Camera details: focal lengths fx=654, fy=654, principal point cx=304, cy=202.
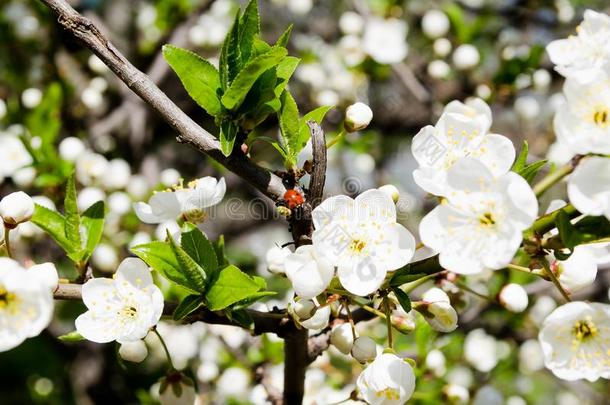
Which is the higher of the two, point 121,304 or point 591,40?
point 591,40

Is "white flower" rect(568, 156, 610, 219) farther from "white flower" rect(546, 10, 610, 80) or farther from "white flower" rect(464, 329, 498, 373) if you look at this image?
"white flower" rect(464, 329, 498, 373)

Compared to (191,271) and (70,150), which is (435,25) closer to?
(70,150)

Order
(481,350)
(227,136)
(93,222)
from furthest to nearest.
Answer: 1. (481,350)
2. (93,222)
3. (227,136)

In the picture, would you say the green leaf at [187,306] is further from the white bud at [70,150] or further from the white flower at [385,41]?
the white flower at [385,41]

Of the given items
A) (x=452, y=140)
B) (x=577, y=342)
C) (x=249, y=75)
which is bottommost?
(x=577, y=342)

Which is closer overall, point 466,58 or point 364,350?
point 364,350

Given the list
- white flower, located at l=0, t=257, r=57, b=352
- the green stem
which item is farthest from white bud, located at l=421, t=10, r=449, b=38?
white flower, located at l=0, t=257, r=57, b=352

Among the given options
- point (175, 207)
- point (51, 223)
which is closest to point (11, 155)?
point (51, 223)

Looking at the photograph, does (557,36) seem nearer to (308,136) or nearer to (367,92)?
(367,92)
